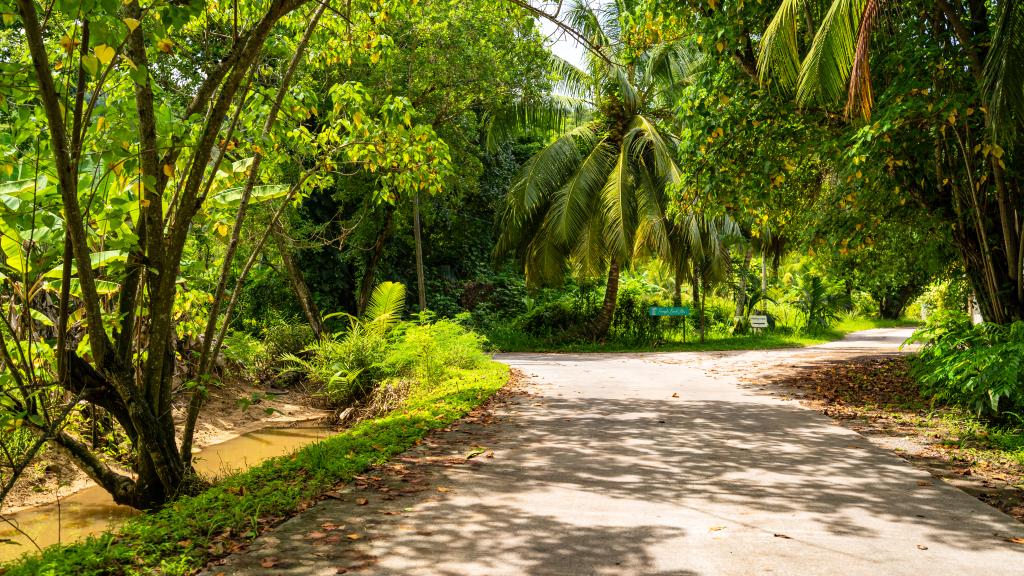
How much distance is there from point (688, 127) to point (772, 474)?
6.38 meters

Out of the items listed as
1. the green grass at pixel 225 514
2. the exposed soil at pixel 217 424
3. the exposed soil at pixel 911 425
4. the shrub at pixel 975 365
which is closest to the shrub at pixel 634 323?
the exposed soil at pixel 911 425

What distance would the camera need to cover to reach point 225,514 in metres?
4.21

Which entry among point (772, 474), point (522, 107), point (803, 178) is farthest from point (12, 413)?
point (522, 107)

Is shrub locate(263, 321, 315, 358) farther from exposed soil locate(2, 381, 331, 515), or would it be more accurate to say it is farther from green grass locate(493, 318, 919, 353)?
green grass locate(493, 318, 919, 353)

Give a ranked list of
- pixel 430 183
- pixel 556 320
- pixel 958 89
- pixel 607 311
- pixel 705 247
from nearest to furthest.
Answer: pixel 430 183 < pixel 958 89 < pixel 705 247 < pixel 607 311 < pixel 556 320

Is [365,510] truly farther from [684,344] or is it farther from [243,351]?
[684,344]

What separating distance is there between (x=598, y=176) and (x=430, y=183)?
12846 millimetres

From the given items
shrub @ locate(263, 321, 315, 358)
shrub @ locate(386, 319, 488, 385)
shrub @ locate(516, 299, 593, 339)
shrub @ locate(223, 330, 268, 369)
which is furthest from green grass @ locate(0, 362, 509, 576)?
shrub @ locate(516, 299, 593, 339)

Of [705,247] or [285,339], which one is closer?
[285,339]

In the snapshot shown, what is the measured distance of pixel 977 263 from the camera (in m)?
8.78

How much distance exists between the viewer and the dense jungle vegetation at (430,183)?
180 inches

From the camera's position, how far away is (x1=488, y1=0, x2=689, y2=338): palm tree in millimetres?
18422

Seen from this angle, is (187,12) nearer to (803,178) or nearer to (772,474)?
(772,474)

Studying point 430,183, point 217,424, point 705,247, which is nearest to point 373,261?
point 705,247
